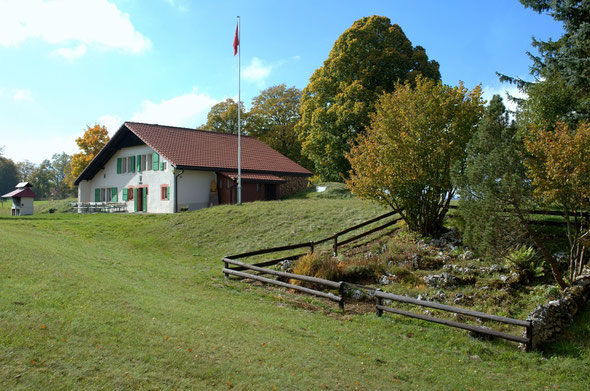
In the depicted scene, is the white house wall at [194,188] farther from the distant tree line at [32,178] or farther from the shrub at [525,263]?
the distant tree line at [32,178]

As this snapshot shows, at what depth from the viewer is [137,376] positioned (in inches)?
198

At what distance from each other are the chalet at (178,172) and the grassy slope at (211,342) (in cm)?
1728

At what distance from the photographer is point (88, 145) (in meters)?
52.3

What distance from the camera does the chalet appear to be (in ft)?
101

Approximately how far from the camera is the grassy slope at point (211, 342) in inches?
207

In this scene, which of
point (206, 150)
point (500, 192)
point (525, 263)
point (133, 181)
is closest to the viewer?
point (500, 192)

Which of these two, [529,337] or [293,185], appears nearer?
[529,337]

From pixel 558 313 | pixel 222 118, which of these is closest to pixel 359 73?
pixel 222 118

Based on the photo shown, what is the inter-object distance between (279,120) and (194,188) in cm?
2404

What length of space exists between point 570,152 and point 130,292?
11.0m

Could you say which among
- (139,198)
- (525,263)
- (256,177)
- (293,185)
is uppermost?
(256,177)

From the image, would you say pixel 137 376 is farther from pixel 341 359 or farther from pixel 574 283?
pixel 574 283

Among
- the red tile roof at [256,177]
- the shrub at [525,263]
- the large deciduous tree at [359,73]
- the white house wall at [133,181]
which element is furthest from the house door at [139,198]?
the shrub at [525,263]

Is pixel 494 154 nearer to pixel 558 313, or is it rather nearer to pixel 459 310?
pixel 558 313
